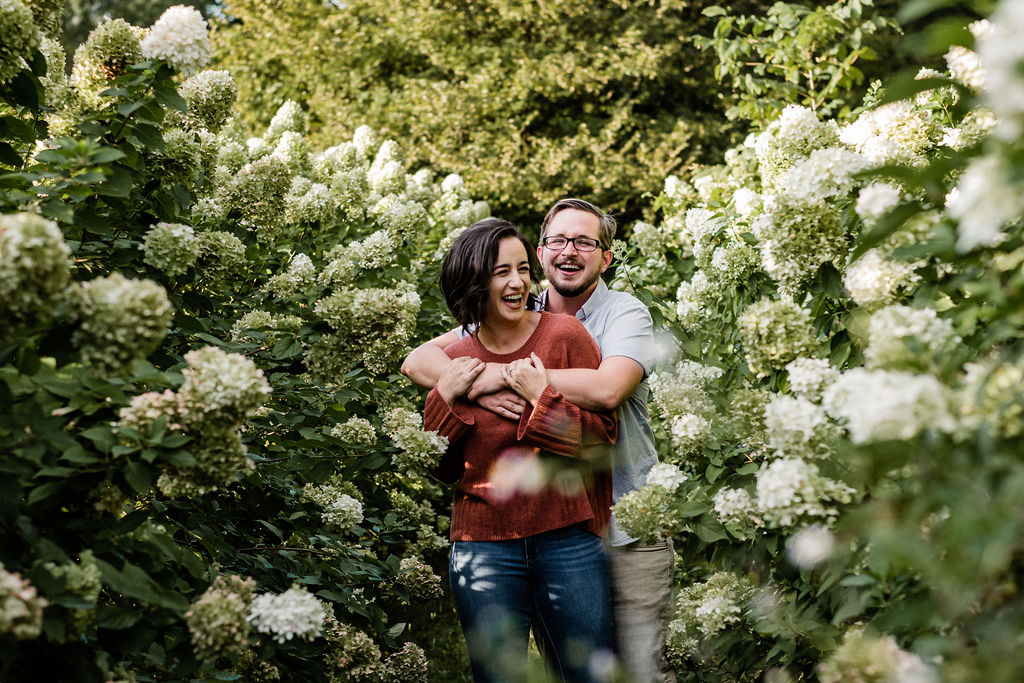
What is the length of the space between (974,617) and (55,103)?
318cm

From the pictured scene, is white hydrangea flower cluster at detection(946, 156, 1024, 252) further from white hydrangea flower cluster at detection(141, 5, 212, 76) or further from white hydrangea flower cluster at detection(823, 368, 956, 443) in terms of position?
white hydrangea flower cluster at detection(141, 5, 212, 76)

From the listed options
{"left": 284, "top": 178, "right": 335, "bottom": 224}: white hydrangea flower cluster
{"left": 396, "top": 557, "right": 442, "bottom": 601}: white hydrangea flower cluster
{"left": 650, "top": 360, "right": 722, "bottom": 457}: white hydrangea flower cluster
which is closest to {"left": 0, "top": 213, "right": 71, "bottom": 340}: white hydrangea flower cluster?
{"left": 650, "top": 360, "right": 722, "bottom": 457}: white hydrangea flower cluster

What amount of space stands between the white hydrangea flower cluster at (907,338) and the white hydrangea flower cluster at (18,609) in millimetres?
1543

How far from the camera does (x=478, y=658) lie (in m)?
2.71

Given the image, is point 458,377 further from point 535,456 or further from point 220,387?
point 220,387

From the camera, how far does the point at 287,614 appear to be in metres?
1.96

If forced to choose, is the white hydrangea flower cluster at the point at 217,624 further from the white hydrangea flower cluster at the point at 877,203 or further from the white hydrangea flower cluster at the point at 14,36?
the white hydrangea flower cluster at the point at 877,203

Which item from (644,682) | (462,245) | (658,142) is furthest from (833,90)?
(658,142)

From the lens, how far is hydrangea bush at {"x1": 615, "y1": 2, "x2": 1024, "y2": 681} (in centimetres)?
126

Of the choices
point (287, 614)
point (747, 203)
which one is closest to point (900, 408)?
point (287, 614)

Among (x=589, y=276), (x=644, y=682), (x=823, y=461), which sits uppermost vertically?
(x=589, y=276)

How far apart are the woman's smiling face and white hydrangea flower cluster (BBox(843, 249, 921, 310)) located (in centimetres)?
114

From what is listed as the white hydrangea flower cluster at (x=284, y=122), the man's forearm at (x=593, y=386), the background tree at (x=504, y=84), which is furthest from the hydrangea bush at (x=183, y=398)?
the background tree at (x=504, y=84)

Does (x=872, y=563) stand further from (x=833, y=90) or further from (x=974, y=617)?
(x=833, y=90)
